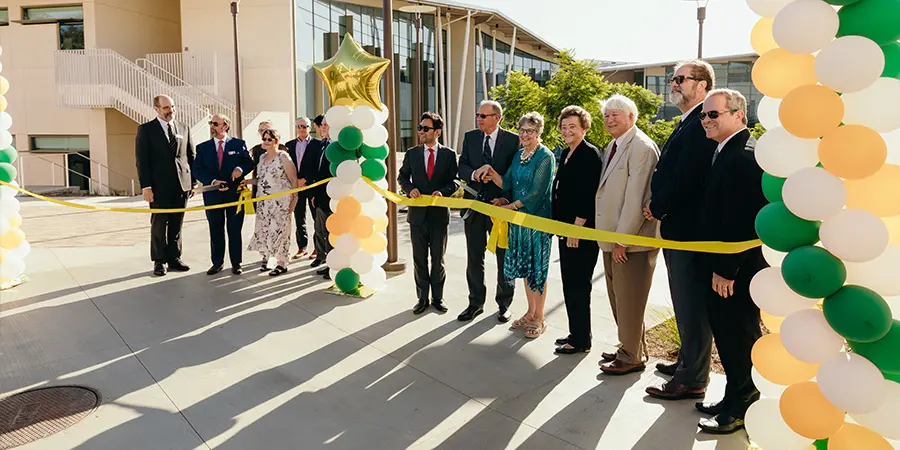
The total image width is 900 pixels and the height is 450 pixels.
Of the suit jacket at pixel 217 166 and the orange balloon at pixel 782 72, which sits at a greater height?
the orange balloon at pixel 782 72

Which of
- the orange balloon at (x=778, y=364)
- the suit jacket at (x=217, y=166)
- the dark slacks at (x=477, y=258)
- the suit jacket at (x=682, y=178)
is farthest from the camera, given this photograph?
the suit jacket at (x=217, y=166)

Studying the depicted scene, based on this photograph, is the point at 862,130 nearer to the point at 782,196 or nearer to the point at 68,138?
the point at 782,196

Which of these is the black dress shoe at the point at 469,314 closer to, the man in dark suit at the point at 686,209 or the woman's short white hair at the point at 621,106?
the man in dark suit at the point at 686,209

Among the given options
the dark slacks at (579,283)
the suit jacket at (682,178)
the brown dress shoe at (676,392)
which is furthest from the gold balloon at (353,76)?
the brown dress shoe at (676,392)

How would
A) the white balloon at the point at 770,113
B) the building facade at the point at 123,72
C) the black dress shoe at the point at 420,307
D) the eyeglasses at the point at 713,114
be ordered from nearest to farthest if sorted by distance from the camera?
the white balloon at the point at 770,113 → the eyeglasses at the point at 713,114 → the black dress shoe at the point at 420,307 → the building facade at the point at 123,72

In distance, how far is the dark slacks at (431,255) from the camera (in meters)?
6.49

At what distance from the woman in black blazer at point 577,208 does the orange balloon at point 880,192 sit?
2.31m

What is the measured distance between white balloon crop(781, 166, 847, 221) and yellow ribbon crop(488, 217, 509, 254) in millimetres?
3113

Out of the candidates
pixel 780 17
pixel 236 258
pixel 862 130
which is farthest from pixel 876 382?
pixel 236 258

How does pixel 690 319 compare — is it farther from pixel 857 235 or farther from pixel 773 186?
pixel 857 235

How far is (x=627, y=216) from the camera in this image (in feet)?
14.7

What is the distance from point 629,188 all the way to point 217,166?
552cm

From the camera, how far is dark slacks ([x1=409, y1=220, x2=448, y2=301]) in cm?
649

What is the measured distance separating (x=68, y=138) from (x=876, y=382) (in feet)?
82.5
